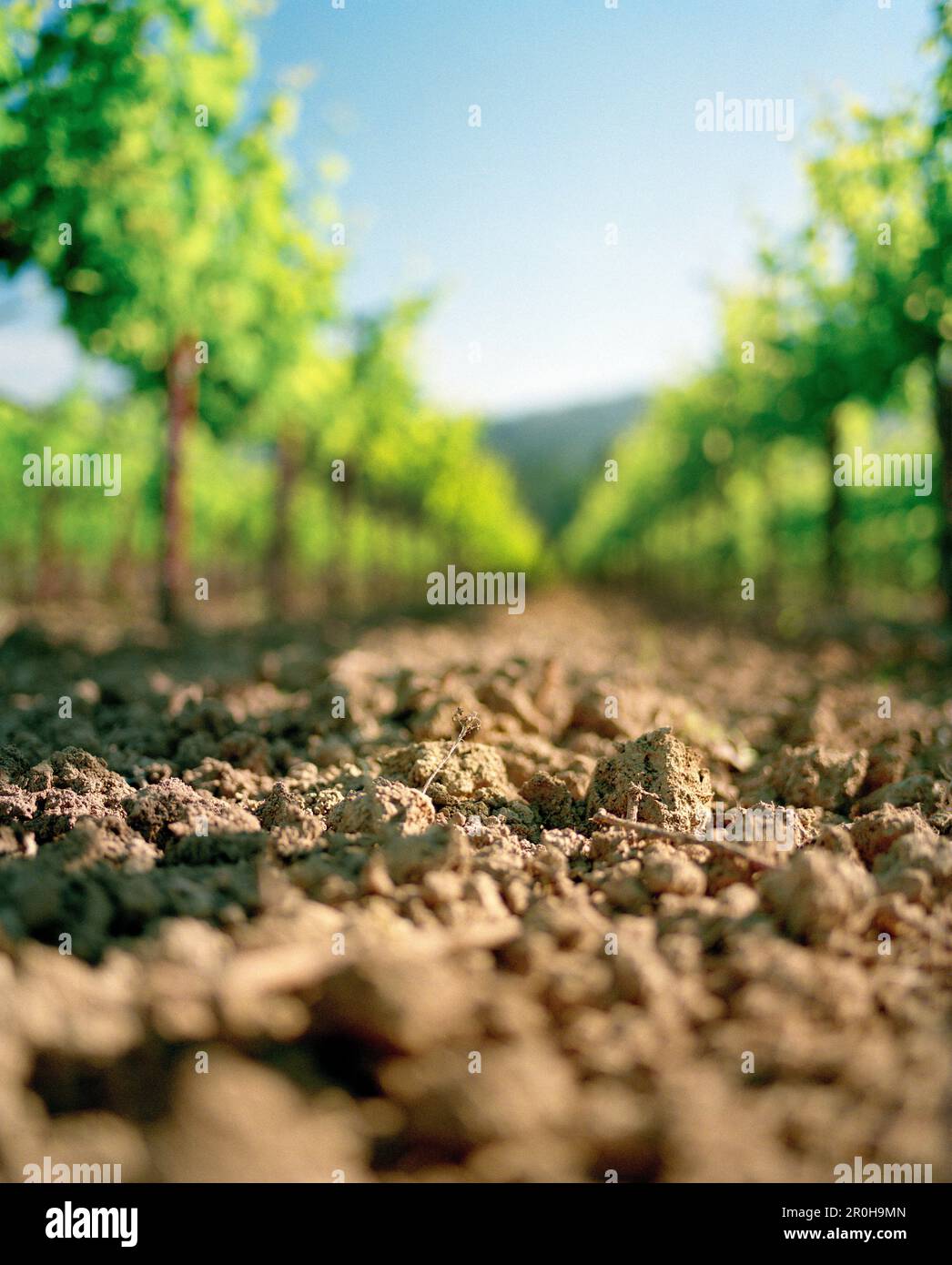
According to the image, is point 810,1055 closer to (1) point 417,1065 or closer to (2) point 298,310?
(1) point 417,1065

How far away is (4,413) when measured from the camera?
8.43 m

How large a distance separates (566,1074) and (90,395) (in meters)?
26.3

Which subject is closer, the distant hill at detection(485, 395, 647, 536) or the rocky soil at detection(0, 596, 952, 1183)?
the rocky soil at detection(0, 596, 952, 1183)

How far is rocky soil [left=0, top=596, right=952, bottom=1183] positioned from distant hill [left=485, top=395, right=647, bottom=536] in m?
139

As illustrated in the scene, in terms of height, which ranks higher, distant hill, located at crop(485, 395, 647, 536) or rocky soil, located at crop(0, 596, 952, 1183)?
distant hill, located at crop(485, 395, 647, 536)

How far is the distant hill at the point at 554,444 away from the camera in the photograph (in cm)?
14962

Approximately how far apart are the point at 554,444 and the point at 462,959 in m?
190

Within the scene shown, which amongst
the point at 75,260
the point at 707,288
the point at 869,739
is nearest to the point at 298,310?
the point at 75,260

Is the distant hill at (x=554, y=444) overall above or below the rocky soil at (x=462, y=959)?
above

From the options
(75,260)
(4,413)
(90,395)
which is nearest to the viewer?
(75,260)

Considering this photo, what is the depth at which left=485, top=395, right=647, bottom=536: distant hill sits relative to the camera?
149625mm

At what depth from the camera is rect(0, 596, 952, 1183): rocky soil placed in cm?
180

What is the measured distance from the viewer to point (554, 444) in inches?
7343

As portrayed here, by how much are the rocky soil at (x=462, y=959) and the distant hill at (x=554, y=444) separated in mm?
139484
